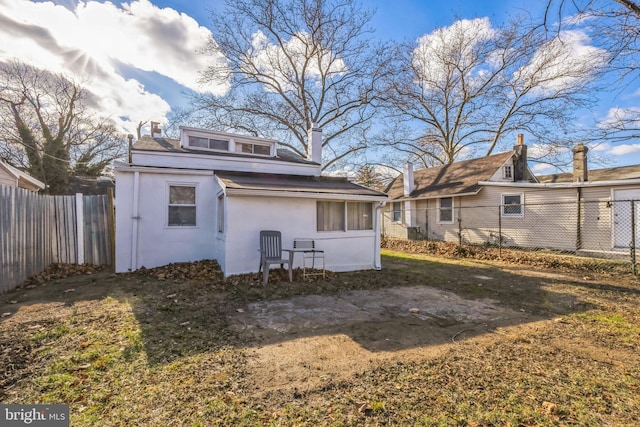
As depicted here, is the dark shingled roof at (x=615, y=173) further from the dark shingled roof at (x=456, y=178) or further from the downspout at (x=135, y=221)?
the downspout at (x=135, y=221)

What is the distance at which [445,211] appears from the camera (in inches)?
601

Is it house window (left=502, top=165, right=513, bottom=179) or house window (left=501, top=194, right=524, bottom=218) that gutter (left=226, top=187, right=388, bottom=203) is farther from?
house window (left=502, top=165, right=513, bottom=179)

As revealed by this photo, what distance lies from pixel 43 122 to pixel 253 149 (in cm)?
1989

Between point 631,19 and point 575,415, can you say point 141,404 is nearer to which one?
point 575,415

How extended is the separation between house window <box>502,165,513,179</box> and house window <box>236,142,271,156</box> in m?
12.1

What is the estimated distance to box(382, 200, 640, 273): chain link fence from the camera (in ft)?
33.2

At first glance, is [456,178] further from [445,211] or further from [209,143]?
[209,143]

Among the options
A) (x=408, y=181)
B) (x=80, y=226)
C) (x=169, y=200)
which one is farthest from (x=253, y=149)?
(x=408, y=181)

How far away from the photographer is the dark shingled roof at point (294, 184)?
6980 mm

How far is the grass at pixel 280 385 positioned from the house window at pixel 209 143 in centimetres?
627

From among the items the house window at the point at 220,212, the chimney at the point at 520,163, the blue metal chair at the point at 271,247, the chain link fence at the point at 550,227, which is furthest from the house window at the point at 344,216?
the chimney at the point at 520,163

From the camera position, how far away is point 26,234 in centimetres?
604

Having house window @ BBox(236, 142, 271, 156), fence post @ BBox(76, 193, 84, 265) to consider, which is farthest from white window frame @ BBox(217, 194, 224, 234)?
fence post @ BBox(76, 193, 84, 265)

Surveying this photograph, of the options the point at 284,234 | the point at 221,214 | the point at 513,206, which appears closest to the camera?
the point at 284,234
